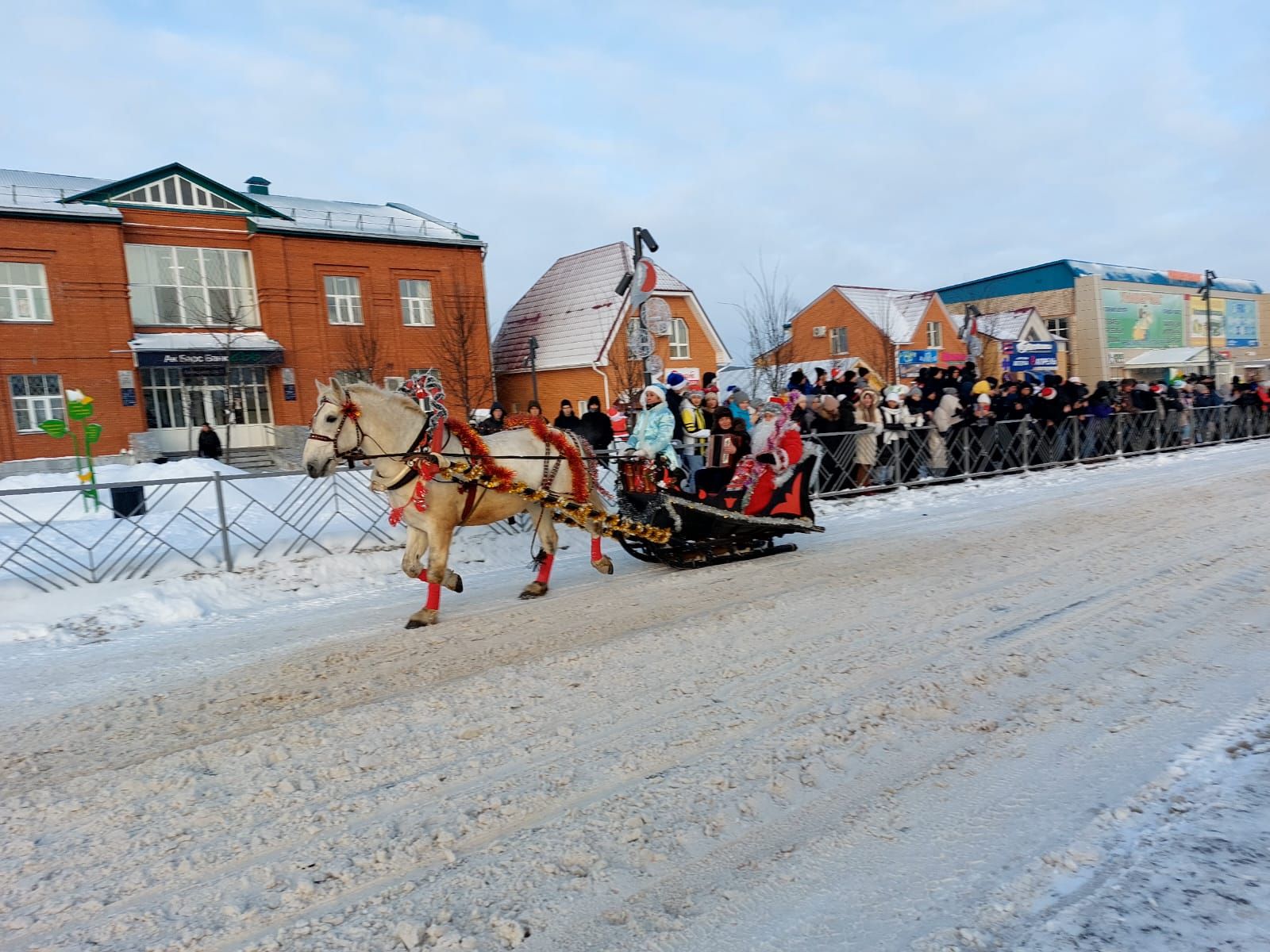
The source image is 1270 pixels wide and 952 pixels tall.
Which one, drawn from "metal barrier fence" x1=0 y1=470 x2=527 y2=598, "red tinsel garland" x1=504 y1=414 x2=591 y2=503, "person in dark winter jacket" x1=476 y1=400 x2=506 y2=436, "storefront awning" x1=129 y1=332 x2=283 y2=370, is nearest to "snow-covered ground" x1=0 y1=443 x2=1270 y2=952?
"red tinsel garland" x1=504 y1=414 x2=591 y2=503

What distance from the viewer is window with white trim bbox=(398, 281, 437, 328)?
28.6 m

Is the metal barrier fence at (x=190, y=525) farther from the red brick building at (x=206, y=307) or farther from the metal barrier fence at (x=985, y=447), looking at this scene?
the red brick building at (x=206, y=307)

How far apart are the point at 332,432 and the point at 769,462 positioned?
14.8 ft

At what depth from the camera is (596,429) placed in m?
11.4

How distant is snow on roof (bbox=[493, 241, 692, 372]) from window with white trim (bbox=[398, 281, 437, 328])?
445cm

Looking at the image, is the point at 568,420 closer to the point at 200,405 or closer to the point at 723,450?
the point at 723,450

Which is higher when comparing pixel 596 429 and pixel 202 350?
pixel 202 350

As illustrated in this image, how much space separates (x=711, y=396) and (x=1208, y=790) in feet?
29.7

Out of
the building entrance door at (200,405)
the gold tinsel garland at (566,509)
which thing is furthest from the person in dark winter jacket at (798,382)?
the building entrance door at (200,405)

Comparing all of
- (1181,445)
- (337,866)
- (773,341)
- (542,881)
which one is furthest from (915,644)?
(773,341)

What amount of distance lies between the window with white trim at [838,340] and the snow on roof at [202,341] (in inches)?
1167

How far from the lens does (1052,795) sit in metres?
3.36

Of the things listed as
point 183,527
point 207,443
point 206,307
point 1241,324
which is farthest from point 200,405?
point 1241,324

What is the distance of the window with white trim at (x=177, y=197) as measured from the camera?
957 inches
